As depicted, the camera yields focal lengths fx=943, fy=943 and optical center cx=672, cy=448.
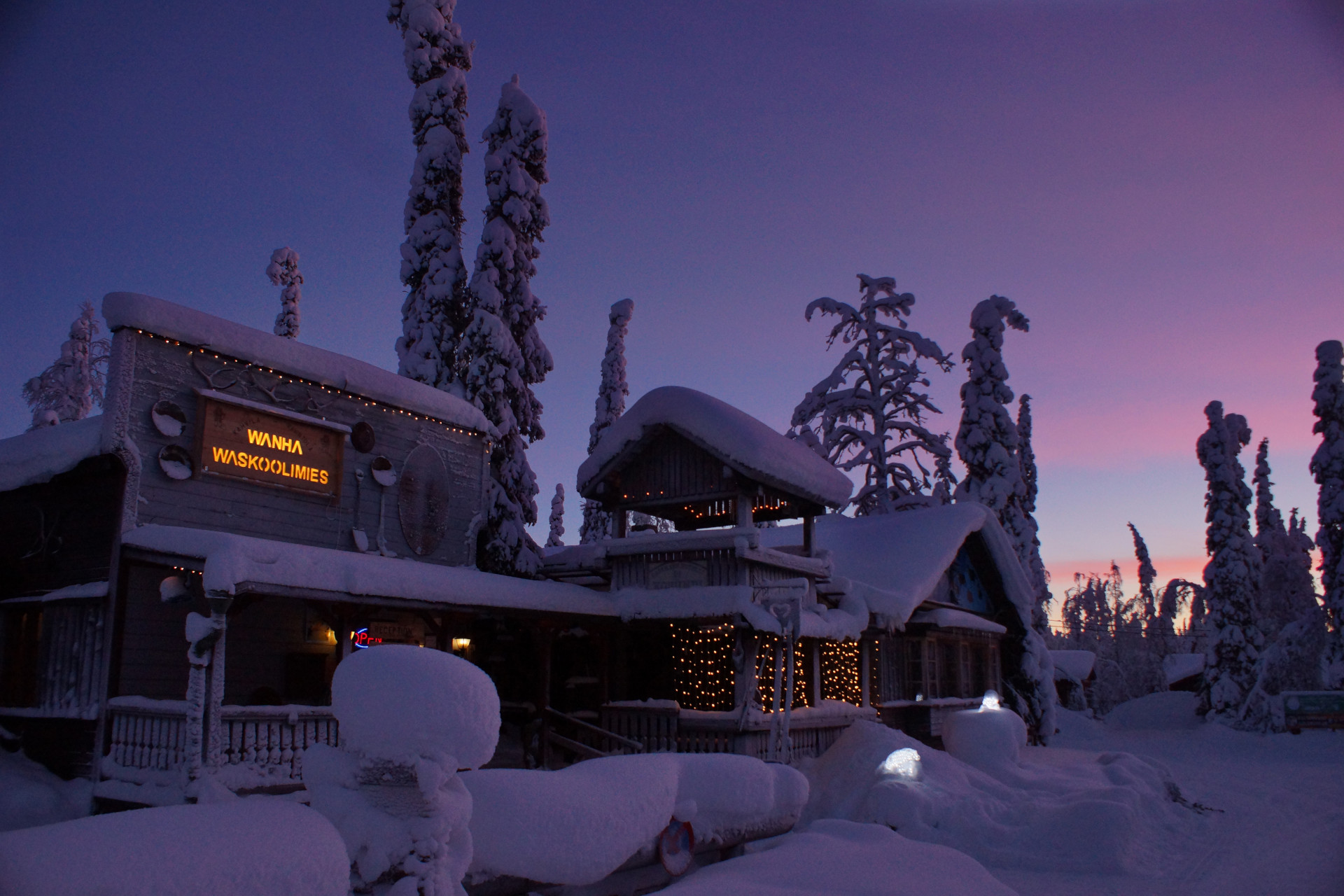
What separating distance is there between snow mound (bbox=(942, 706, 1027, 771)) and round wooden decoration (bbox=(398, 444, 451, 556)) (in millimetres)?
10462

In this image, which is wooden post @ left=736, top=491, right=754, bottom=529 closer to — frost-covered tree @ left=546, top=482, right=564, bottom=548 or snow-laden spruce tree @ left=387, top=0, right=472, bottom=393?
snow-laden spruce tree @ left=387, top=0, right=472, bottom=393

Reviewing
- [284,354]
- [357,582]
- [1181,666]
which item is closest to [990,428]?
[284,354]

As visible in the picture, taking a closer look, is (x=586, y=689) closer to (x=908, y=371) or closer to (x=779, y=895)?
(x=779, y=895)

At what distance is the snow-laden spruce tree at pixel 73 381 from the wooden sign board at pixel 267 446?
70.5ft

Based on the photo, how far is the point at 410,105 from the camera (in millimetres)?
22938

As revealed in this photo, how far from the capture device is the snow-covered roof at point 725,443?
54.1 feet

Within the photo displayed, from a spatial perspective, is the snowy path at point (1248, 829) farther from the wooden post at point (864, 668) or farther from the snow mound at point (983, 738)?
the wooden post at point (864, 668)

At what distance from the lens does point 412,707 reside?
480 centimetres

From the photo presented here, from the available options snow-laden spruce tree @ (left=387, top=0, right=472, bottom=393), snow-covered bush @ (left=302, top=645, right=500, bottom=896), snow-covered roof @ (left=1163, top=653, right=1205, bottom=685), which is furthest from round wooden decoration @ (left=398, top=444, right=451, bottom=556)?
snow-covered roof @ (left=1163, top=653, right=1205, bottom=685)

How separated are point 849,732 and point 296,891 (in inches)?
580

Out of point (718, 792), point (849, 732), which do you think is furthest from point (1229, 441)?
point (718, 792)

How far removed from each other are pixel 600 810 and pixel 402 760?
1.79 meters

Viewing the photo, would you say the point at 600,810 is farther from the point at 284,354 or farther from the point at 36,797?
the point at 284,354

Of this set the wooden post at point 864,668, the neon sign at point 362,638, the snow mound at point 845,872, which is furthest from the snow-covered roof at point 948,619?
the snow mound at point 845,872
